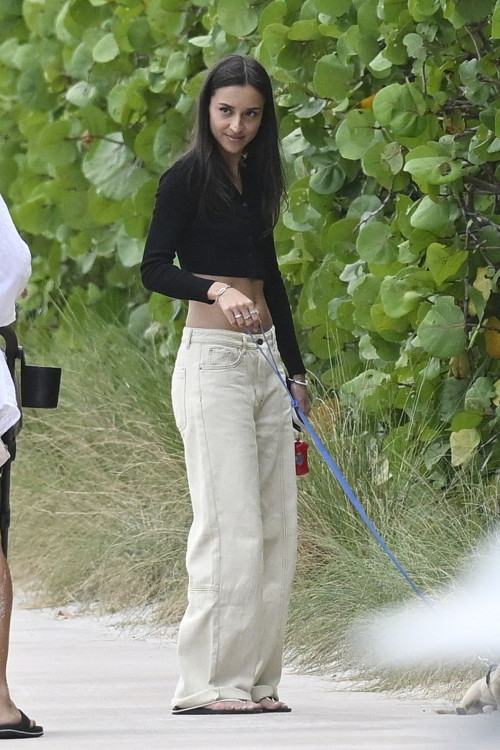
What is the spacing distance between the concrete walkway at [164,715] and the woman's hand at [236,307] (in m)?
1.12

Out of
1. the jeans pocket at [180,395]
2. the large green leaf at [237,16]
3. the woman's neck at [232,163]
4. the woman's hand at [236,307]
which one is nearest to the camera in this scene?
the woman's hand at [236,307]

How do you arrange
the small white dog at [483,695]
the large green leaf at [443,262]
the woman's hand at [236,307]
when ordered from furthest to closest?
the large green leaf at [443,262]
the woman's hand at [236,307]
the small white dog at [483,695]

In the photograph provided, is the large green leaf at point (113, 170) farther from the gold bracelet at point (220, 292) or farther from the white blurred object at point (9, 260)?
the white blurred object at point (9, 260)

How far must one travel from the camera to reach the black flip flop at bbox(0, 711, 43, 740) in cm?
409

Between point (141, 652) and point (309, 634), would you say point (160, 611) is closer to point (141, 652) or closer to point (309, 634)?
point (141, 652)

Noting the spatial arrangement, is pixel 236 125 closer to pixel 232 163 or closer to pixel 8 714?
pixel 232 163

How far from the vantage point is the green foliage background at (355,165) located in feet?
18.7

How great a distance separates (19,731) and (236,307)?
1284mm

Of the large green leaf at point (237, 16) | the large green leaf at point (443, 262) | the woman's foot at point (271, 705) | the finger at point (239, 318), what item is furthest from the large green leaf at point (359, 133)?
the woman's foot at point (271, 705)

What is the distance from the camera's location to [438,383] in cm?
613

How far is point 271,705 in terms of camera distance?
4.55m

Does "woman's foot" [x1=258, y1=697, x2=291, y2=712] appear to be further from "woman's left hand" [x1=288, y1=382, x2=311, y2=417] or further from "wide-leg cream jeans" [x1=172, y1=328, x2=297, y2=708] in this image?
"woman's left hand" [x1=288, y1=382, x2=311, y2=417]

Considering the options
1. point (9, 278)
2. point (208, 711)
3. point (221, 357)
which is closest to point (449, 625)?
point (208, 711)

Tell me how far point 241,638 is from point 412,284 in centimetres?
183
